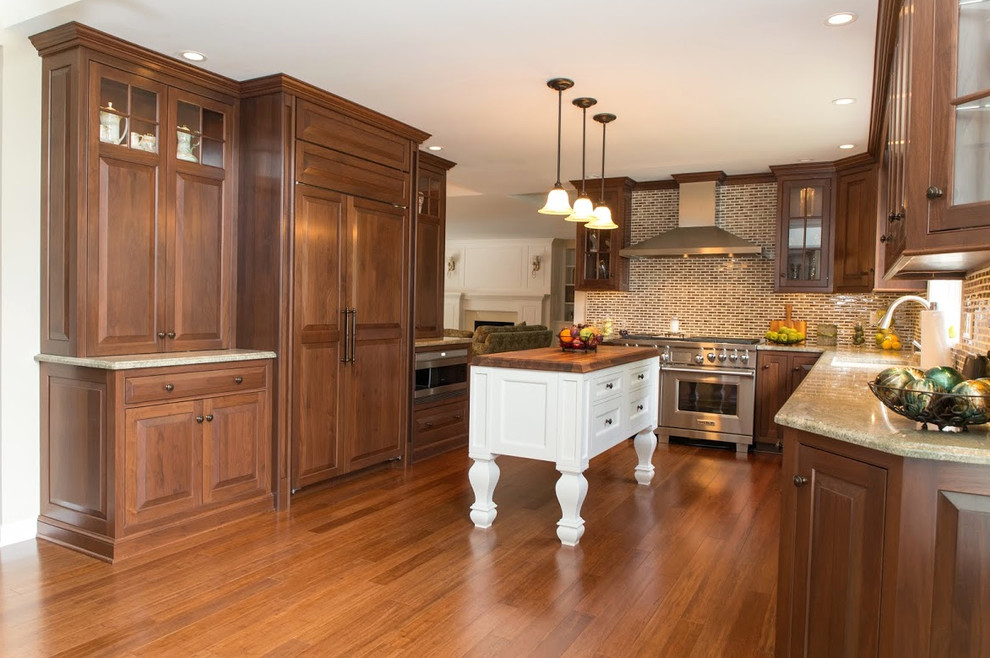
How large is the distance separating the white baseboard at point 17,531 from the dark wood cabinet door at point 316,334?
4.26ft

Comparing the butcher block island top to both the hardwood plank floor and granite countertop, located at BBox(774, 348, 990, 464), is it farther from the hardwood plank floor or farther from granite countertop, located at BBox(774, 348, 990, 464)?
granite countertop, located at BBox(774, 348, 990, 464)

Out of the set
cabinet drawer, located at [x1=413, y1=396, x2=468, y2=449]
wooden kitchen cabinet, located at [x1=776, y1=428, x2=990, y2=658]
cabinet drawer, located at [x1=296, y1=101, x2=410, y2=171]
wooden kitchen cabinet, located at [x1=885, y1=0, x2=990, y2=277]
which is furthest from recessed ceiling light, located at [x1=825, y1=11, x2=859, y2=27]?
cabinet drawer, located at [x1=413, y1=396, x2=468, y2=449]

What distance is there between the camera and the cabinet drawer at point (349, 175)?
405 centimetres

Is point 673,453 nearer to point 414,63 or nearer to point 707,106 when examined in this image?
point 707,106

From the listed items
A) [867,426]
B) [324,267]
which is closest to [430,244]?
[324,267]

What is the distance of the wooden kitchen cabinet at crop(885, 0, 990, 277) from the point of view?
1.70m

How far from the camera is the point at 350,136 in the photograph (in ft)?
14.4

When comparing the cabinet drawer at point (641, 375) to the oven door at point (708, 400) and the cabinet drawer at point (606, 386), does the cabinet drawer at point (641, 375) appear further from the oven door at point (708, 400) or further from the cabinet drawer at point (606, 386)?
the oven door at point (708, 400)

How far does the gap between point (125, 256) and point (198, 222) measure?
18.9 inches

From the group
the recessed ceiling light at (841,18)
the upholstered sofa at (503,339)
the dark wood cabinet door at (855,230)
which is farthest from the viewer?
the upholstered sofa at (503,339)

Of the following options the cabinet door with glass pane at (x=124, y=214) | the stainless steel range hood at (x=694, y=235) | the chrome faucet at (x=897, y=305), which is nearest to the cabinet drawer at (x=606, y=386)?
the chrome faucet at (x=897, y=305)

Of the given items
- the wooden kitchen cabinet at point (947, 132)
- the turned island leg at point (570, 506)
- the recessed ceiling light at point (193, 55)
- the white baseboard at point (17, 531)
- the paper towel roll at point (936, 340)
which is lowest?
the white baseboard at point (17, 531)

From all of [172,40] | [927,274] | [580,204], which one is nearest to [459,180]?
[580,204]

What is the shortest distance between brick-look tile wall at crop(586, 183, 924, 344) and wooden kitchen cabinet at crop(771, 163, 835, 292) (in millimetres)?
216
